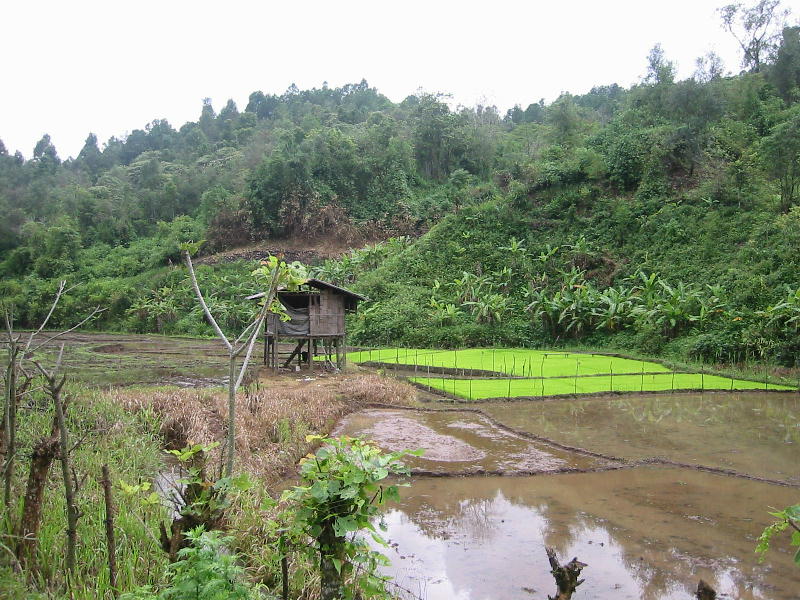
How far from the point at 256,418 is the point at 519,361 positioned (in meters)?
12.7

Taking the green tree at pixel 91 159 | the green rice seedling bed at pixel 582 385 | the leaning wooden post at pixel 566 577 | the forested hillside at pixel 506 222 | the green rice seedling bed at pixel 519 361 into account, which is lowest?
the green rice seedling bed at pixel 582 385

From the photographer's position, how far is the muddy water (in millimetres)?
9492

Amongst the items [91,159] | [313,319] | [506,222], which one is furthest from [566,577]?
[91,159]

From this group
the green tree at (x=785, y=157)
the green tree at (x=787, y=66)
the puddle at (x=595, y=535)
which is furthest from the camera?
the green tree at (x=787, y=66)

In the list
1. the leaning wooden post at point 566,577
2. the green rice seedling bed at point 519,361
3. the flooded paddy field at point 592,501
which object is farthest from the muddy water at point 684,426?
the leaning wooden post at point 566,577

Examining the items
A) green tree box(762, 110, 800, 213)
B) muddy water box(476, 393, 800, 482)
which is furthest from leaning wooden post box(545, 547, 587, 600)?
green tree box(762, 110, 800, 213)

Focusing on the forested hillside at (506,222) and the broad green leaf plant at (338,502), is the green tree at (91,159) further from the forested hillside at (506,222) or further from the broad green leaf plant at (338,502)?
the broad green leaf plant at (338,502)

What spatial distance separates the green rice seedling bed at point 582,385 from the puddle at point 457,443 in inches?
91.2

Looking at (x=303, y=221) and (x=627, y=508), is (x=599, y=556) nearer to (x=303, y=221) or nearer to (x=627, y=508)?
(x=627, y=508)

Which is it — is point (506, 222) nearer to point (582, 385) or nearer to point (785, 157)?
point (785, 157)

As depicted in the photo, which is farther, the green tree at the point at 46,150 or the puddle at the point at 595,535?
the green tree at the point at 46,150

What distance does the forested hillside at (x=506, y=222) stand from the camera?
21953 millimetres

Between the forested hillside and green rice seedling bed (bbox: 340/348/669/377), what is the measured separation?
6.17 ft

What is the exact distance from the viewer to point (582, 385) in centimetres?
1568
